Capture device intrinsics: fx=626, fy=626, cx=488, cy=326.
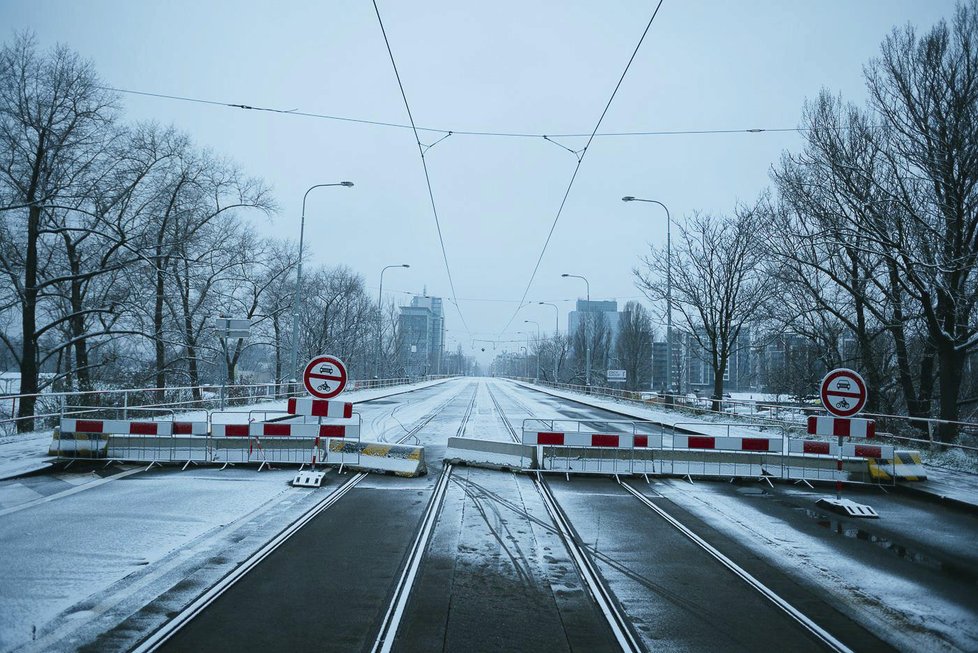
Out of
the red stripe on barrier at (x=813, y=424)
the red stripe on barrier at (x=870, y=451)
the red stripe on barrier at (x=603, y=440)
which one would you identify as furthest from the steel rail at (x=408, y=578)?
the red stripe on barrier at (x=870, y=451)

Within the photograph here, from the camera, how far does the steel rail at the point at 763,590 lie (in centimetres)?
458

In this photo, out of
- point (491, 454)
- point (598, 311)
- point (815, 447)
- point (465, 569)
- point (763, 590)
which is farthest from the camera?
point (598, 311)

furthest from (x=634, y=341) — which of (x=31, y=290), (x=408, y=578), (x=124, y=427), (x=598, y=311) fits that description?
(x=408, y=578)

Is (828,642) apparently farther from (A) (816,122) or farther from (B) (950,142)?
(A) (816,122)

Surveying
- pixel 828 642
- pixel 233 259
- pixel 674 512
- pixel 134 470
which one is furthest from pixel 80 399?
pixel 828 642

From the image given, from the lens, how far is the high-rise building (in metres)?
92.9

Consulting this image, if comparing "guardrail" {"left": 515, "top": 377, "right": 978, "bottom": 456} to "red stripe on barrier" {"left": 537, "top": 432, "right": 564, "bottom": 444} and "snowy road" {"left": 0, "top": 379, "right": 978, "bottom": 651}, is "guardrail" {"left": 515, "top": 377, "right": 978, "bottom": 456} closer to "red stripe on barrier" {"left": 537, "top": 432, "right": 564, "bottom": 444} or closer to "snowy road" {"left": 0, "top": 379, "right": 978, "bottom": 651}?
"snowy road" {"left": 0, "top": 379, "right": 978, "bottom": 651}

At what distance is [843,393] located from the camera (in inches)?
397

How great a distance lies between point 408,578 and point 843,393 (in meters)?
7.87

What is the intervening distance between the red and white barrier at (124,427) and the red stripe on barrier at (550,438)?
20.4 feet

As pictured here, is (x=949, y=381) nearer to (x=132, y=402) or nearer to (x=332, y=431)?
(x=332, y=431)

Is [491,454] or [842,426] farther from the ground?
[842,426]

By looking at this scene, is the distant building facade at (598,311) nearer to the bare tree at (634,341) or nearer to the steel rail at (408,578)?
the bare tree at (634,341)

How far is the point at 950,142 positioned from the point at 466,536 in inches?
636
